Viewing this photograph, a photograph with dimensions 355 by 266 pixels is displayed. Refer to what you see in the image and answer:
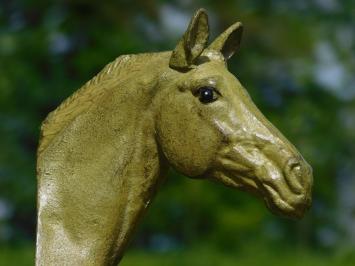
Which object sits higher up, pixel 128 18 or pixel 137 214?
pixel 137 214

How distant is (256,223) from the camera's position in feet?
43.0

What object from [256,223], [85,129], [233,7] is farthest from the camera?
[233,7]

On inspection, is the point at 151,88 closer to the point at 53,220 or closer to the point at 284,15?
the point at 53,220

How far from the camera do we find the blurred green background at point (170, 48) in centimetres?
1245

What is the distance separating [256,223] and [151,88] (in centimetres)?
1110

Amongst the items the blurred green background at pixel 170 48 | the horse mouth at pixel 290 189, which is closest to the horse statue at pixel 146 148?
the horse mouth at pixel 290 189

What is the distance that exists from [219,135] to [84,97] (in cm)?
A: 41

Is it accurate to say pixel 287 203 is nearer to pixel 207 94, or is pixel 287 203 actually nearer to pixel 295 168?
pixel 295 168

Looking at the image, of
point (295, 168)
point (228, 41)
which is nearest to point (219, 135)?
point (295, 168)

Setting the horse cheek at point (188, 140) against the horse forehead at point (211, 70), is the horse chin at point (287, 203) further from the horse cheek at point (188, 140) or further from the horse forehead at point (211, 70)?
the horse forehead at point (211, 70)

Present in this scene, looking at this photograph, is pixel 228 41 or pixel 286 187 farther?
pixel 228 41

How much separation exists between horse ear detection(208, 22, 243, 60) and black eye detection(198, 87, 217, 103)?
0.18 metres

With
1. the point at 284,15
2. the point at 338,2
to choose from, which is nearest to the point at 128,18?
the point at 284,15

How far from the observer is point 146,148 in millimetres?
2189
